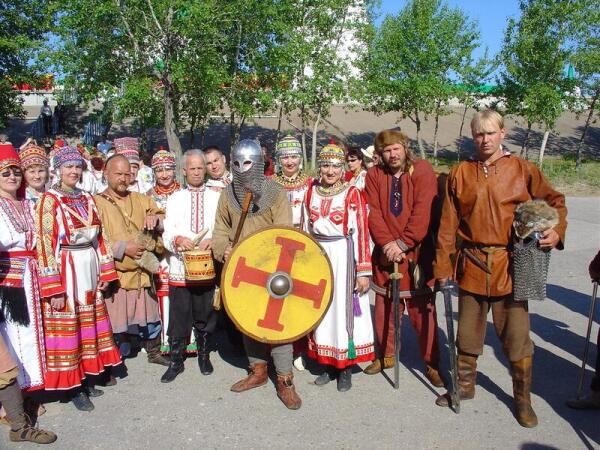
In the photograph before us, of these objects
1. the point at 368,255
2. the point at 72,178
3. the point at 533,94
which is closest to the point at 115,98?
the point at 72,178

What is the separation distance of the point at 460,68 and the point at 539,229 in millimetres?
22442

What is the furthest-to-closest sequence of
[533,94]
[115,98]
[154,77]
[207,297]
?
1. [533,94]
2. [154,77]
3. [115,98]
4. [207,297]

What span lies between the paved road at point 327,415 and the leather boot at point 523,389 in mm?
81

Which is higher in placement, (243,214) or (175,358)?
(243,214)

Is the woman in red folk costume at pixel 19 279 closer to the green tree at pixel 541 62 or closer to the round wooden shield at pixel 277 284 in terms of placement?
the round wooden shield at pixel 277 284

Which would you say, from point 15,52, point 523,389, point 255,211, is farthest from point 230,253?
point 15,52

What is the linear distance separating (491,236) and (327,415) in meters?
1.67

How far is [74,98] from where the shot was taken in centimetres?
1490

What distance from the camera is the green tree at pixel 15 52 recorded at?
18.2 meters

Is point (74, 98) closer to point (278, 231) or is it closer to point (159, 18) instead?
point (159, 18)

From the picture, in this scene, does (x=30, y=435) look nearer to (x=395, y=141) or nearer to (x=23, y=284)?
(x=23, y=284)

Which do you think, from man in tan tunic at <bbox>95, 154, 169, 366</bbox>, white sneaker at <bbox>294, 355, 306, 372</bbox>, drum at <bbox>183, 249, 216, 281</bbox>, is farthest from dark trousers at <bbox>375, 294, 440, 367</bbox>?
man in tan tunic at <bbox>95, 154, 169, 366</bbox>

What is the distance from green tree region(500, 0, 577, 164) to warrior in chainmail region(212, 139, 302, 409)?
19.0 m

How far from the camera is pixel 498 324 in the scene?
3705 mm
